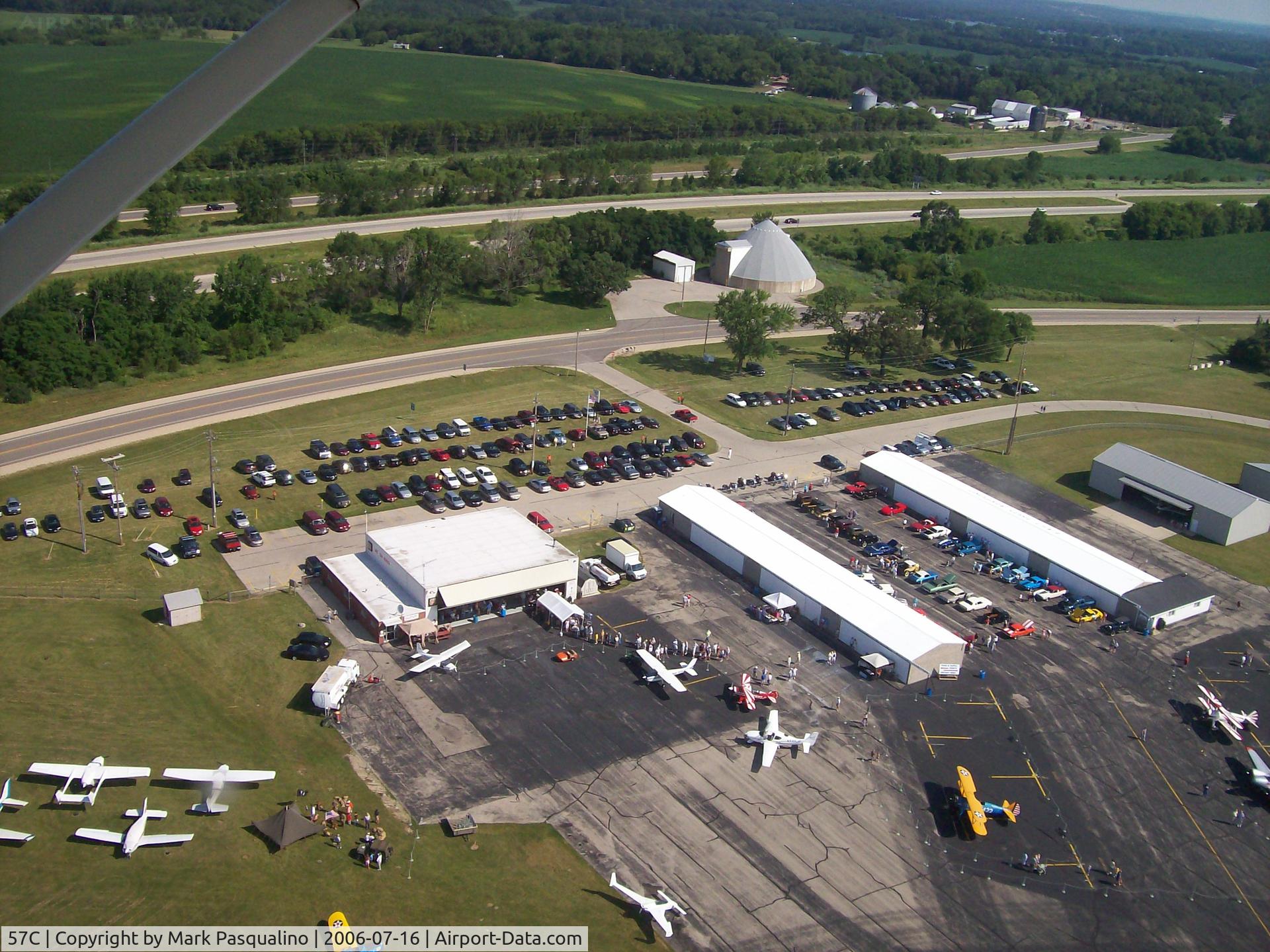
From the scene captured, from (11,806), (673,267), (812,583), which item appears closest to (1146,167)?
(673,267)

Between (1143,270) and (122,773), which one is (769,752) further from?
(1143,270)

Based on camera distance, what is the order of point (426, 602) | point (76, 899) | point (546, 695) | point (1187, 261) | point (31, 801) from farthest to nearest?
1. point (1187, 261)
2. point (426, 602)
3. point (546, 695)
4. point (31, 801)
5. point (76, 899)

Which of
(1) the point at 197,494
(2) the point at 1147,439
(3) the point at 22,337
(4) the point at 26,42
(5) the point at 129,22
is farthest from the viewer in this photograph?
(2) the point at 1147,439

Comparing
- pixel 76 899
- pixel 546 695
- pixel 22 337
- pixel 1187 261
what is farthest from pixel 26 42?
pixel 1187 261

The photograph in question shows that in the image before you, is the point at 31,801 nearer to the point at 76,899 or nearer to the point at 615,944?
the point at 76,899

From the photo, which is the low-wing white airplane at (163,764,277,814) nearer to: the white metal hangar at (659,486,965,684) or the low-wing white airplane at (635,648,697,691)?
the low-wing white airplane at (635,648,697,691)

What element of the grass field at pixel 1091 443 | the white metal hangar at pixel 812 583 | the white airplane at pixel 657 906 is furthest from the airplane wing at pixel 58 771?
the grass field at pixel 1091 443

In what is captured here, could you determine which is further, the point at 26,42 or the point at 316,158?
the point at 316,158
